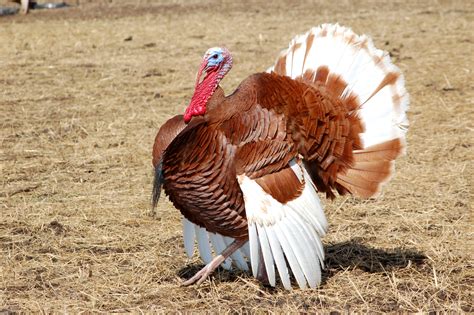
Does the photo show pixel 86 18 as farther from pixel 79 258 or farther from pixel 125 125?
pixel 79 258

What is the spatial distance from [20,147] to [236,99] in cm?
361

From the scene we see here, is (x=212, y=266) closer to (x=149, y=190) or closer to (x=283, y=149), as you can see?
(x=283, y=149)

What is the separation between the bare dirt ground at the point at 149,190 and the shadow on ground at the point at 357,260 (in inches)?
0.5

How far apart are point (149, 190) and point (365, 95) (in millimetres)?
2232

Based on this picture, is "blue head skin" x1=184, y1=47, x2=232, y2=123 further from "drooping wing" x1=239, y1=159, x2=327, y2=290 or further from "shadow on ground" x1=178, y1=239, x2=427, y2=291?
"shadow on ground" x1=178, y1=239, x2=427, y2=291

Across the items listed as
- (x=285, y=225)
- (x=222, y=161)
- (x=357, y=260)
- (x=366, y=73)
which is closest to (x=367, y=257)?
(x=357, y=260)

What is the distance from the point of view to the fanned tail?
170 inches

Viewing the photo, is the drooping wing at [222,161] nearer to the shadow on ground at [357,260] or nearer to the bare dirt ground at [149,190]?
the bare dirt ground at [149,190]

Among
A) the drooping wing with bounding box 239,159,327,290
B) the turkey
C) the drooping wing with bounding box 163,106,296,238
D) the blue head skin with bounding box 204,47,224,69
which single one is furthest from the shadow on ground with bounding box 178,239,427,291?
the blue head skin with bounding box 204,47,224,69

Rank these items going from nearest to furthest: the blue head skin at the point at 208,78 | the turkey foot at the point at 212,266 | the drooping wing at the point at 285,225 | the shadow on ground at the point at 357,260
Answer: the drooping wing at the point at 285,225 → the blue head skin at the point at 208,78 → the turkey foot at the point at 212,266 → the shadow on ground at the point at 357,260

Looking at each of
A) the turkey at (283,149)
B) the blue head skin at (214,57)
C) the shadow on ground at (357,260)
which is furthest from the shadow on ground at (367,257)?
the blue head skin at (214,57)

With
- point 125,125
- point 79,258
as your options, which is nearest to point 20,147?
point 125,125

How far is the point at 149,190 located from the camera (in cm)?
605

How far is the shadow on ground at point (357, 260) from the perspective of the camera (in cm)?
453
